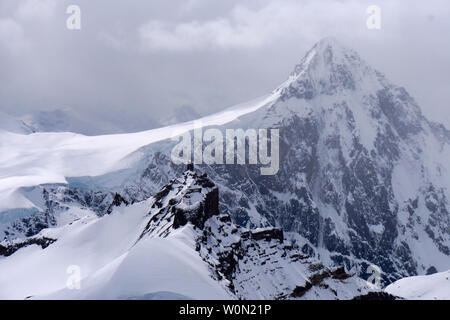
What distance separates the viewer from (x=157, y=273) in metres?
130

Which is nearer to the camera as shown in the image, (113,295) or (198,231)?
(113,295)
